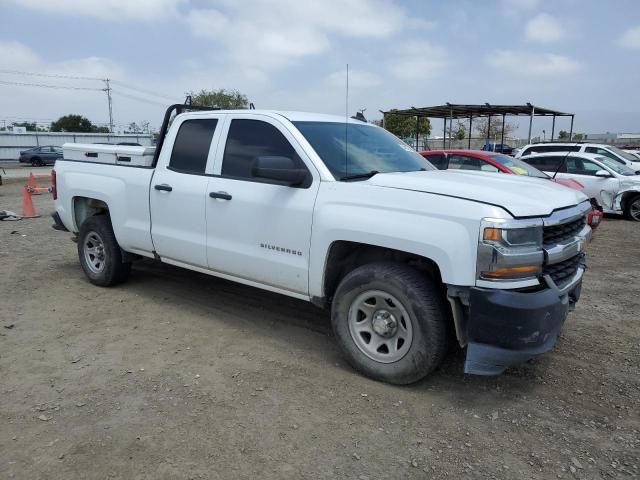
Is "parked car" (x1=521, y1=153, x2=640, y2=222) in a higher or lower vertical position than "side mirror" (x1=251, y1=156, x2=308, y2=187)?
lower

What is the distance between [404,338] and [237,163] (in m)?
2.06

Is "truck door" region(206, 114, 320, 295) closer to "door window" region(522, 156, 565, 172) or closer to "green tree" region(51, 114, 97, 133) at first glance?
"door window" region(522, 156, 565, 172)

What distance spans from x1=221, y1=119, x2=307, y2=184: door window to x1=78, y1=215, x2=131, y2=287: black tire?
1946 mm

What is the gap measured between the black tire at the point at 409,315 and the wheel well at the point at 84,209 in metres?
3.63

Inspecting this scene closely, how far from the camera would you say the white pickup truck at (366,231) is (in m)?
3.21

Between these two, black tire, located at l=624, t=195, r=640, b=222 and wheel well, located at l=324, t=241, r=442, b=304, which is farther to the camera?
black tire, located at l=624, t=195, r=640, b=222

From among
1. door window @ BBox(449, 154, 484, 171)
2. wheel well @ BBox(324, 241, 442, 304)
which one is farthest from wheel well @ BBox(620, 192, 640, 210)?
wheel well @ BBox(324, 241, 442, 304)

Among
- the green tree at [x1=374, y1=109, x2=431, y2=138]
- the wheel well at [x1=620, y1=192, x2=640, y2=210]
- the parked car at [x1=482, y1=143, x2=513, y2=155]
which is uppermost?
the green tree at [x1=374, y1=109, x2=431, y2=138]

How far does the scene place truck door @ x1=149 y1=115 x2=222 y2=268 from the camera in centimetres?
473

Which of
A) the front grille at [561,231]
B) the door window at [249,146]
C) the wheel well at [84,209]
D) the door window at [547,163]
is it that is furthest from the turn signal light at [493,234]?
the door window at [547,163]

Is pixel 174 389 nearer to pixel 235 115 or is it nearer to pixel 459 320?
pixel 459 320

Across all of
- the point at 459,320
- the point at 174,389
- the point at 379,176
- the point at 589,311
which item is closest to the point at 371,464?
the point at 459,320

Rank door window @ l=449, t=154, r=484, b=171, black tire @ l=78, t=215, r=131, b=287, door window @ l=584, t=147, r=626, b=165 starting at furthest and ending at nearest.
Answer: door window @ l=584, t=147, r=626, b=165
door window @ l=449, t=154, r=484, b=171
black tire @ l=78, t=215, r=131, b=287

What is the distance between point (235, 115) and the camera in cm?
466
